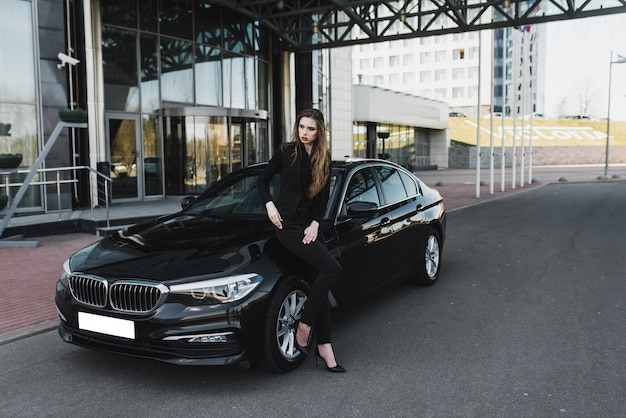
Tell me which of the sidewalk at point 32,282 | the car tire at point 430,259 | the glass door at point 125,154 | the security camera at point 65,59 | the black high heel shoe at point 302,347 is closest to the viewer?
the black high heel shoe at point 302,347

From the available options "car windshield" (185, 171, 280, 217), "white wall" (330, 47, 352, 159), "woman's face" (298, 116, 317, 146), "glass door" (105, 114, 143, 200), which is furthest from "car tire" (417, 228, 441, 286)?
"white wall" (330, 47, 352, 159)

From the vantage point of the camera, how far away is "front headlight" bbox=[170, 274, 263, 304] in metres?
3.74

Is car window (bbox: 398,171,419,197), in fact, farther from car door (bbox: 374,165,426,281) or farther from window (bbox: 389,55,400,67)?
window (bbox: 389,55,400,67)

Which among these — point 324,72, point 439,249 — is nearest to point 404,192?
point 439,249

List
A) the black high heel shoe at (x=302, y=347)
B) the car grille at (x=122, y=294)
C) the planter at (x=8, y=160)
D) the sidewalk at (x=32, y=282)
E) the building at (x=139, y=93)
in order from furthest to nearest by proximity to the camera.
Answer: the building at (x=139, y=93)
the planter at (x=8, y=160)
the sidewalk at (x=32, y=282)
the black high heel shoe at (x=302, y=347)
the car grille at (x=122, y=294)

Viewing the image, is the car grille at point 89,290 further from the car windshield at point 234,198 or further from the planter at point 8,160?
the planter at point 8,160

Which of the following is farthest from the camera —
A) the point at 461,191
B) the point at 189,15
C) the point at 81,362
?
the point at 461,191

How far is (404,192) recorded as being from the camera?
6.39 meters

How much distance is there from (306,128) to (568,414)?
2.42 meters

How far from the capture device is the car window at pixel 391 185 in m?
5.98

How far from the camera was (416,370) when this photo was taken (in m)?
4.25

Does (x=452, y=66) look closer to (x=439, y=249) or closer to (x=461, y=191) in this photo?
(x=461, y=191)

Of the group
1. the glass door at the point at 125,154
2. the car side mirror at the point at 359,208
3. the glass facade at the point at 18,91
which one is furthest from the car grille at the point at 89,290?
the glass door at the point at 125,154

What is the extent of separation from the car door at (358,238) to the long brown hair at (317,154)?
72 cm
